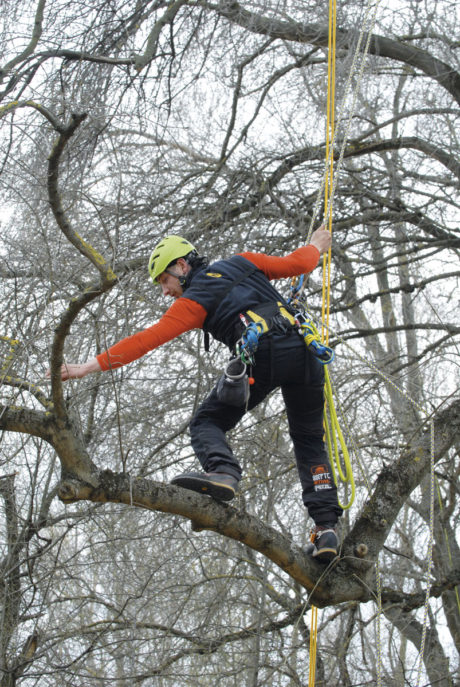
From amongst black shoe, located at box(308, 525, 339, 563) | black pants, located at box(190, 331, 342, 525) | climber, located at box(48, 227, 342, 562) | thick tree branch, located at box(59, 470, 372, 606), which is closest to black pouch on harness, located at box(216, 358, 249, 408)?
climber, located at box(48, 227, 342, 562)

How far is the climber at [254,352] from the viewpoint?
3.43 meters

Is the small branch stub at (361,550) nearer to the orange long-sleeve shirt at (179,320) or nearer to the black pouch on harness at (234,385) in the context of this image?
the black pouch on harness at (234,385)

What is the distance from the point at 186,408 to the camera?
571 cm

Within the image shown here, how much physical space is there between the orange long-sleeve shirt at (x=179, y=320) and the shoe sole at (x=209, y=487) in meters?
0.56

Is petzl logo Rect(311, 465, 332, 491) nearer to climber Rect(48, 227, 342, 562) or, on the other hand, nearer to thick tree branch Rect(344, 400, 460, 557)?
climber Rect(48, 227, 342, 562)

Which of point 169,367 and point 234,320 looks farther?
point 169,367

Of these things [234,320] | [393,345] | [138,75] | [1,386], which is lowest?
[1,386]

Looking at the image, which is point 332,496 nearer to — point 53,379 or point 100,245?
point 53,379

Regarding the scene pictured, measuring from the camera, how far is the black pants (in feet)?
11.7

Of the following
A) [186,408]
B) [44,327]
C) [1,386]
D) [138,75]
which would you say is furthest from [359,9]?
[1,386]

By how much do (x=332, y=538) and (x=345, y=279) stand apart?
3.66 metres

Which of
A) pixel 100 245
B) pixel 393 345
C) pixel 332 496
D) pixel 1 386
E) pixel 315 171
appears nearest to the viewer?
pixel 1 386

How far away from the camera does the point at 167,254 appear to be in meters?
3.74

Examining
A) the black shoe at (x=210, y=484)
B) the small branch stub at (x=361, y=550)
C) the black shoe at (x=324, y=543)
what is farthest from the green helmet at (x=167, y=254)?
the small branch stub at (x=361, y=550)
